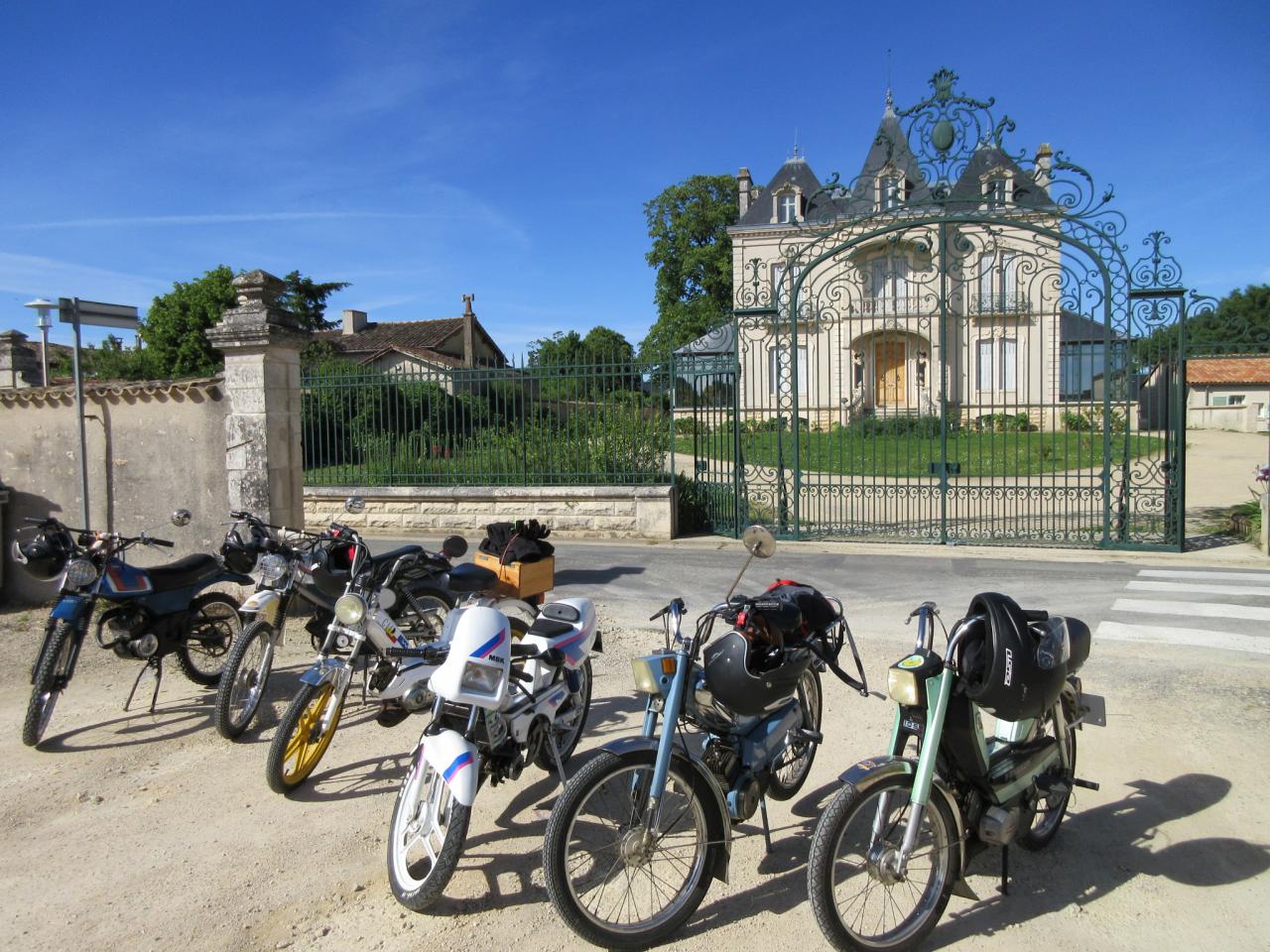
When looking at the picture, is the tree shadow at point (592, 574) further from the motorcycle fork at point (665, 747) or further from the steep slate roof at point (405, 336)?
the steep slate roof at point (405, 336)

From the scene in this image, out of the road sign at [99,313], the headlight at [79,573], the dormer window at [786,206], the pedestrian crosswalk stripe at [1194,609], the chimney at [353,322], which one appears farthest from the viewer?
the chimney at [353,322]

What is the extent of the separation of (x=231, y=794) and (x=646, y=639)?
3441 millimetres

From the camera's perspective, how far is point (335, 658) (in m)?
3.93

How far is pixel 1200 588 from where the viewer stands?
8.28 meters

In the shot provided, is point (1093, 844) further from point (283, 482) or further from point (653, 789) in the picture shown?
point (283, 482)

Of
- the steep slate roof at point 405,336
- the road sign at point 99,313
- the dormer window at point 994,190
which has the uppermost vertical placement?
the steep slate roof at point 405,336

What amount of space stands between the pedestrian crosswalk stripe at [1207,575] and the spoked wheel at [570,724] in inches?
282

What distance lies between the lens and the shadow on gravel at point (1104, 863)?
3035 millimetres

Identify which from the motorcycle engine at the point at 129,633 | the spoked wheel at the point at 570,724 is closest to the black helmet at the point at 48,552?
the motorcycle engine at the point at 129,633

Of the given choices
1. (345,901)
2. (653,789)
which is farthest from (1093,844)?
(345,901)

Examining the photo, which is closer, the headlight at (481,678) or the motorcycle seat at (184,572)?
the headlight at (481,678)

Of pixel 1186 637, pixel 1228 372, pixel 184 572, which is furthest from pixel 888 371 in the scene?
pixel 1228 372

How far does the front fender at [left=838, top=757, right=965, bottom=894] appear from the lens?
265 centimetres

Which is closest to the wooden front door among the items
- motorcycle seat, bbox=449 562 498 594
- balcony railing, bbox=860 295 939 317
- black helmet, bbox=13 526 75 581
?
balcony railing, bbox=860 295 939 317
